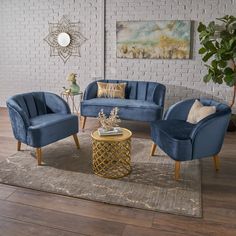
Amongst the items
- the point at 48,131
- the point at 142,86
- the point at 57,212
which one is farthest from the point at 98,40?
the point at 57,212

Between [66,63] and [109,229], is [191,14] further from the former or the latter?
[109,229]

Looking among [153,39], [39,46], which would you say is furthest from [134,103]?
[39,46]

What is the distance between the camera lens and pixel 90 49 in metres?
5.58

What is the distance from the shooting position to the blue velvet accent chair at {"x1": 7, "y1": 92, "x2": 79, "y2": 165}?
324cm

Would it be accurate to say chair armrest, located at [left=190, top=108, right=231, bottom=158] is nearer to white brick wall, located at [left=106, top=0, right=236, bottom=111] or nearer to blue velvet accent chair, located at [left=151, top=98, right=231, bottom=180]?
blue velvet accent chair, located at [left=151, top=98, right=231, bottom=180]

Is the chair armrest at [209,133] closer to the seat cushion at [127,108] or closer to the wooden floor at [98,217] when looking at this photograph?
the wooden floor at [98,217]

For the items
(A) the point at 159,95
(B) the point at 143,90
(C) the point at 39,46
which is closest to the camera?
(A) the point at 159,95

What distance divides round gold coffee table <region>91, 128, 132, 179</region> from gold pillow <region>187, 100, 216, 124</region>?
0.83 metres

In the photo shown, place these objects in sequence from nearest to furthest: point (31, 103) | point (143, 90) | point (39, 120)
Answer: point (39, 120) → point (31, 103) → point (143, 90)

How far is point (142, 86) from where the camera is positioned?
192 inches

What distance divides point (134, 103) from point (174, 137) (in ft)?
5.55

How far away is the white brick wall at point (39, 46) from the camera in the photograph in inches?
216

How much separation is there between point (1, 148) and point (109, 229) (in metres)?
2.30

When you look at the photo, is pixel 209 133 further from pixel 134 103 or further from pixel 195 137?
pixel 134 103
